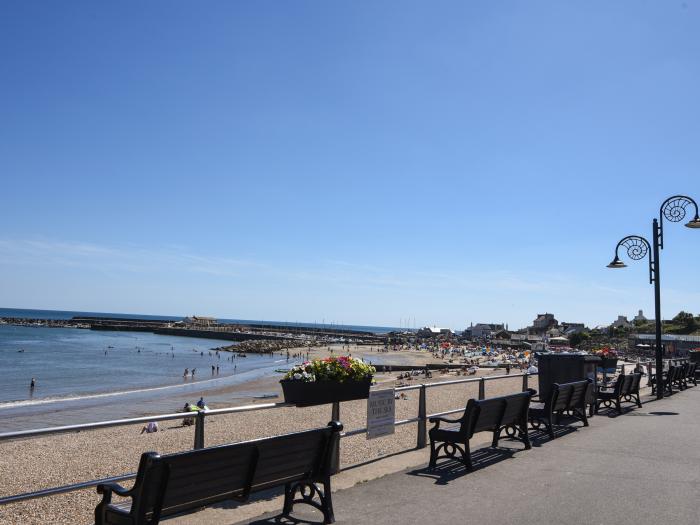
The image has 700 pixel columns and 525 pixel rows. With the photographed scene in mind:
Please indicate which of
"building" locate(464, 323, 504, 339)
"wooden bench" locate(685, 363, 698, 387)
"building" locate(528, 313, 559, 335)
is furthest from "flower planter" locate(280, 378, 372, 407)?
"building" locate(464, 323, 504, 339)

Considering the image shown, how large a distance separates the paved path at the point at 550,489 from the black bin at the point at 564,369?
2.64 m

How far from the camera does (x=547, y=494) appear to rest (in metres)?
5.88

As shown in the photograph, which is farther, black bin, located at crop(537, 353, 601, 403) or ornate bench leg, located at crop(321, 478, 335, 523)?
black bin, located at crop(537, 353, 601, 403)

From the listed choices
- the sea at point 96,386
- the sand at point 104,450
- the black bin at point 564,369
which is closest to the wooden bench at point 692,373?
the sand at point 104,450

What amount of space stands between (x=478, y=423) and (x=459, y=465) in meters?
0.53

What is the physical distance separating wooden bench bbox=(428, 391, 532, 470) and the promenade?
0.20 meters

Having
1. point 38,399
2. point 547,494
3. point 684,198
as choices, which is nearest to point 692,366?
point 684,198

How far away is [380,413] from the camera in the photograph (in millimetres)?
7141

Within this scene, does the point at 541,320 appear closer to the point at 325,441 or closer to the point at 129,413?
the point at 129,413

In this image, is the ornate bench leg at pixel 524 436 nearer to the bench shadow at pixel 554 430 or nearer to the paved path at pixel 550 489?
the paved path at pixel 550 489

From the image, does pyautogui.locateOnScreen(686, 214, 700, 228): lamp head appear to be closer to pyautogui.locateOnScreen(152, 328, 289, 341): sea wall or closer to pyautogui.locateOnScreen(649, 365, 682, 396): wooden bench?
pyautogui.locateOnScreen(649, 365, 682, 396): wooden bench

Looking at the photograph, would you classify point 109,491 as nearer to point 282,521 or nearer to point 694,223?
point 282,521

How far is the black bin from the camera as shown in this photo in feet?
37.8

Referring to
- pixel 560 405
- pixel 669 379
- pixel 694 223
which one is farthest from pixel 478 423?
pixel 669 379
